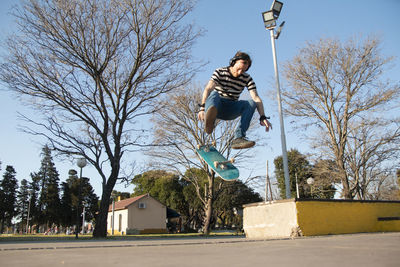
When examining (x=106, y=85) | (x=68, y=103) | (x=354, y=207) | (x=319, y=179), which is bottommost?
(x=354, y=207)

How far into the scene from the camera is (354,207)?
8.15 metres

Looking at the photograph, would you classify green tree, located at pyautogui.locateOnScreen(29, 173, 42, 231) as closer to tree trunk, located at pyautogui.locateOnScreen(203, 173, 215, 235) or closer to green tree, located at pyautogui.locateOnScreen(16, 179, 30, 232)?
green tree, located at pyautogui.locateOnScreen(16, 179, 30, 232)

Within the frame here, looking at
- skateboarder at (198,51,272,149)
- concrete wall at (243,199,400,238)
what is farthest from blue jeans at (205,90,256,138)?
concrete wall at (243,199,400,238)

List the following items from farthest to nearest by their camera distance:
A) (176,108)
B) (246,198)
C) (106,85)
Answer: (246,198)
(176,108)
(106,85)

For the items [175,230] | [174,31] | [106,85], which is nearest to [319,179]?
[174,31]

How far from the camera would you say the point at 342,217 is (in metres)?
7.82

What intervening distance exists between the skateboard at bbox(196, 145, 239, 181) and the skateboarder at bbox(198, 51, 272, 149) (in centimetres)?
59

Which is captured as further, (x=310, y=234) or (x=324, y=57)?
(x=324, y=57)

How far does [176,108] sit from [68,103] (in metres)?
7.26

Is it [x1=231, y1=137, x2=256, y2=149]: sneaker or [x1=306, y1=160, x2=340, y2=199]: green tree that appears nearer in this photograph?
[x1=231, y1=137, x2=256, y2=149]: sneaker

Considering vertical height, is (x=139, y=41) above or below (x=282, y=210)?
above

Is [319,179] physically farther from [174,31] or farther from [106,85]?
[106,85]

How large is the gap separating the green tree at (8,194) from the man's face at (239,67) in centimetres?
5530

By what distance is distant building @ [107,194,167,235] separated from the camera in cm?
3344
